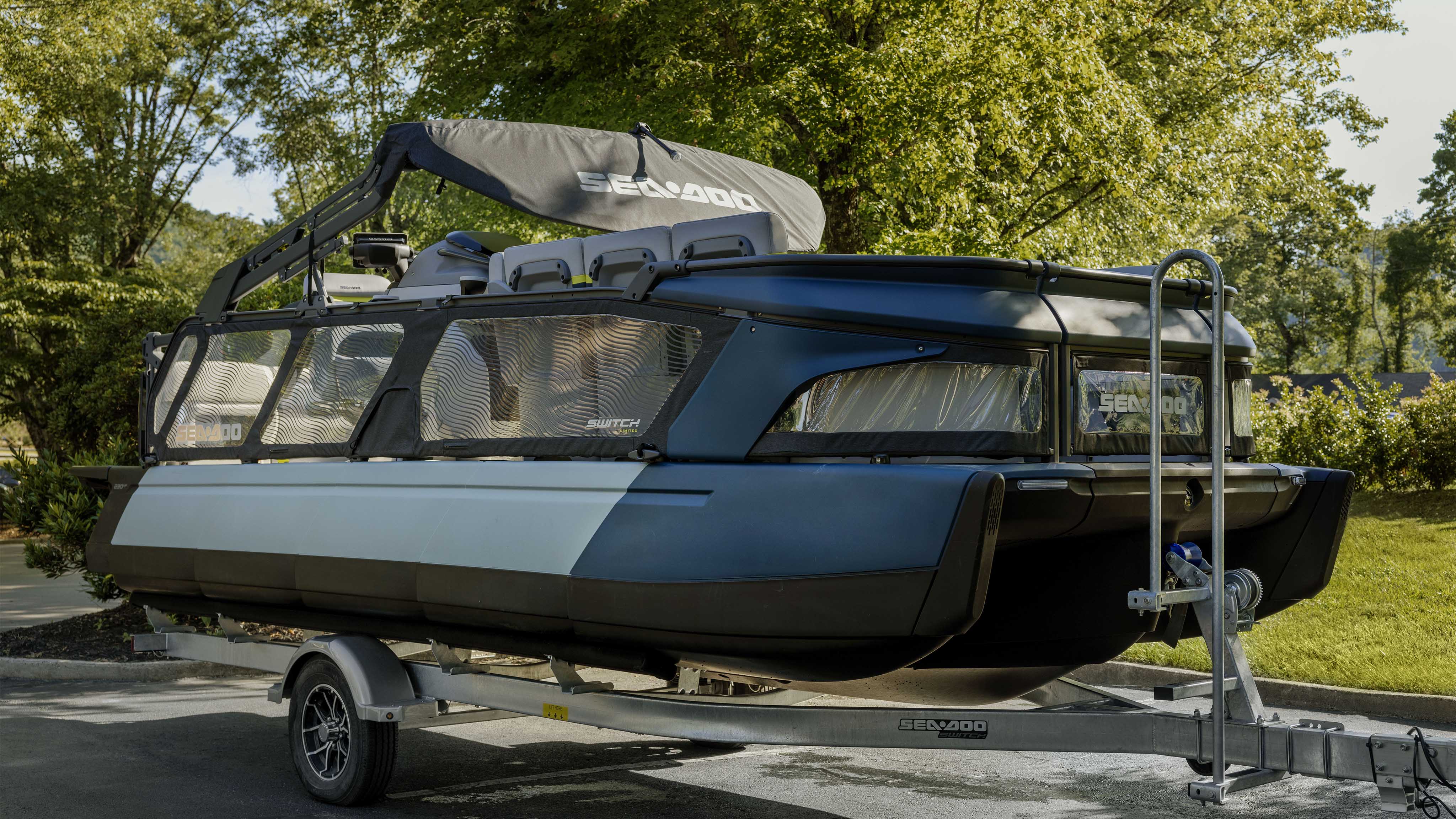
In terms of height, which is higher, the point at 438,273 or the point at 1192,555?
the point at 438,273

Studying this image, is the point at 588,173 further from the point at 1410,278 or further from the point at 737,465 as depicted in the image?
the point at 1410,278

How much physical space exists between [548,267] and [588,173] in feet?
3.74

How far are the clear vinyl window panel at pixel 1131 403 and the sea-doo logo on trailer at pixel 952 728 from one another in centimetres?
106

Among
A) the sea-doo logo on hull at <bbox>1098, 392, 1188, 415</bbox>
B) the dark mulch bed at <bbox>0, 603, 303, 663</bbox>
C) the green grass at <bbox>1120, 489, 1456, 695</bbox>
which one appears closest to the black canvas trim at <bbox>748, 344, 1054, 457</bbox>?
the sea-doo logo on hull at <bbox>1098, 392, 1188, 415</bbox>

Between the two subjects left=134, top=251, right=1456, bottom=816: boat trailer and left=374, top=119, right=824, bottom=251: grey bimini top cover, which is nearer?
left=134, top=251, right=1456, bottom=816: boat trailer

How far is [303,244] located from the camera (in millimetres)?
6441

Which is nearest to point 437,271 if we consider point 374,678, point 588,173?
point 588,173

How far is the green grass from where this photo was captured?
8.31 metres

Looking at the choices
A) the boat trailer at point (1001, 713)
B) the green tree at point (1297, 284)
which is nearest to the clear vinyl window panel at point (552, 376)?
the boat trailer at point (1001, 713)

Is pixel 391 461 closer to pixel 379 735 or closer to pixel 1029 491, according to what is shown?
pixel 379 735

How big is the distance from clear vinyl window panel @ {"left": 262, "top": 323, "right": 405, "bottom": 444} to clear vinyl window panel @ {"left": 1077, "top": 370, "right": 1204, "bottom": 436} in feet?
9.46

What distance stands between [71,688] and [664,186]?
5649 mm

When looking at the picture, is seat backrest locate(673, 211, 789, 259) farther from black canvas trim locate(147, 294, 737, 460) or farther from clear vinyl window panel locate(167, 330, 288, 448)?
clear vinyl window panel locate(167, 330, 288, 448)

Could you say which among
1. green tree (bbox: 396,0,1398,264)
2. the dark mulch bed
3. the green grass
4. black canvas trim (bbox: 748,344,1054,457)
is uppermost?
green tree (bbox: 396,0,1398,264)
